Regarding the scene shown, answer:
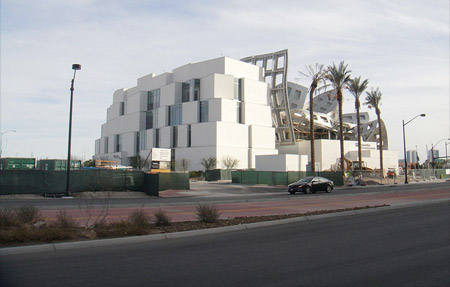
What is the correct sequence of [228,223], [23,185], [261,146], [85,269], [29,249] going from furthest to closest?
[261,146] → [23,185] → [228,223] → [29,249] → [85,269]

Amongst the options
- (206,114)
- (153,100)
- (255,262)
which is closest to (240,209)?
(255,262)

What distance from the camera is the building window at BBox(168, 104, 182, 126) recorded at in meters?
75.9

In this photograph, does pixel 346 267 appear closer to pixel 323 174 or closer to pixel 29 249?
pixel 29 249

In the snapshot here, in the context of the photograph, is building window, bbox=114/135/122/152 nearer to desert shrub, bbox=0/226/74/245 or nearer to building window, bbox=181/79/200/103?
building window, bbox=181/79/200/103

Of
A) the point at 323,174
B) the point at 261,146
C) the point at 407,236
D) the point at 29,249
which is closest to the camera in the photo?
the point at 29,249

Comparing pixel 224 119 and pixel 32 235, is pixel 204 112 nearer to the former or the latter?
pixel 224 119

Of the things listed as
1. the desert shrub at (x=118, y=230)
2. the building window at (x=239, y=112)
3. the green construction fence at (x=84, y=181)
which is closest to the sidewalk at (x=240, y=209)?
the desert shrub at (x=118, y=230)

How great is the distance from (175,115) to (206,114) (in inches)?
325

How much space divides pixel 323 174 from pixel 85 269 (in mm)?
40044

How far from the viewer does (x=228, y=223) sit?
12.8 metres

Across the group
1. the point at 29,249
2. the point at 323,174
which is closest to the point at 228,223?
the point at 29,249

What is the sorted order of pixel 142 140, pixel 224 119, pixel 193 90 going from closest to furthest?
pixel 224 119, pixel 193 90, pixel 142 140

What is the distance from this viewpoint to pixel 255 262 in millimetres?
7621

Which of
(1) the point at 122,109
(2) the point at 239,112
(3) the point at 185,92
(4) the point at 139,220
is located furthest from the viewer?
(1) the point at 122,109
